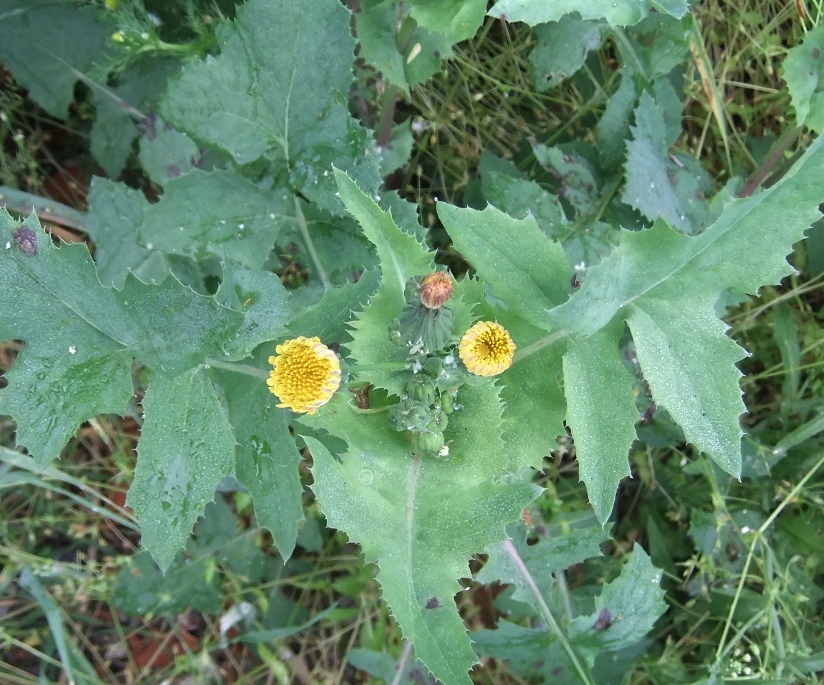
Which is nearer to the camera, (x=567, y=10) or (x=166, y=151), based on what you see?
(x=567, y=10)

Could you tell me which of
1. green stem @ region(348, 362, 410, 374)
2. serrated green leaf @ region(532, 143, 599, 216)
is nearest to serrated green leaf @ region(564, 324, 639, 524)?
green stem @ region(348, 362, 410, 374)

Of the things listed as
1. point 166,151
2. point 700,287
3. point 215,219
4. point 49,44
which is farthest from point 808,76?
point 49,44

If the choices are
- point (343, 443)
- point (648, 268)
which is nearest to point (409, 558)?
point (343, 443)

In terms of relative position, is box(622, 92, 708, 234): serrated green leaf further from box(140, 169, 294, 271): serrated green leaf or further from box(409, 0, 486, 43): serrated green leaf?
box(140, 169, 294, 271): serrated green leaf

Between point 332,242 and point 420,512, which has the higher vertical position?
point 332,242

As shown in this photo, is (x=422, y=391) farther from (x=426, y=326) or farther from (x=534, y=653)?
(x=534, y=653)

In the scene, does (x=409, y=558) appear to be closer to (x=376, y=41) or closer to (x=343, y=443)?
(x=343, y=443)
